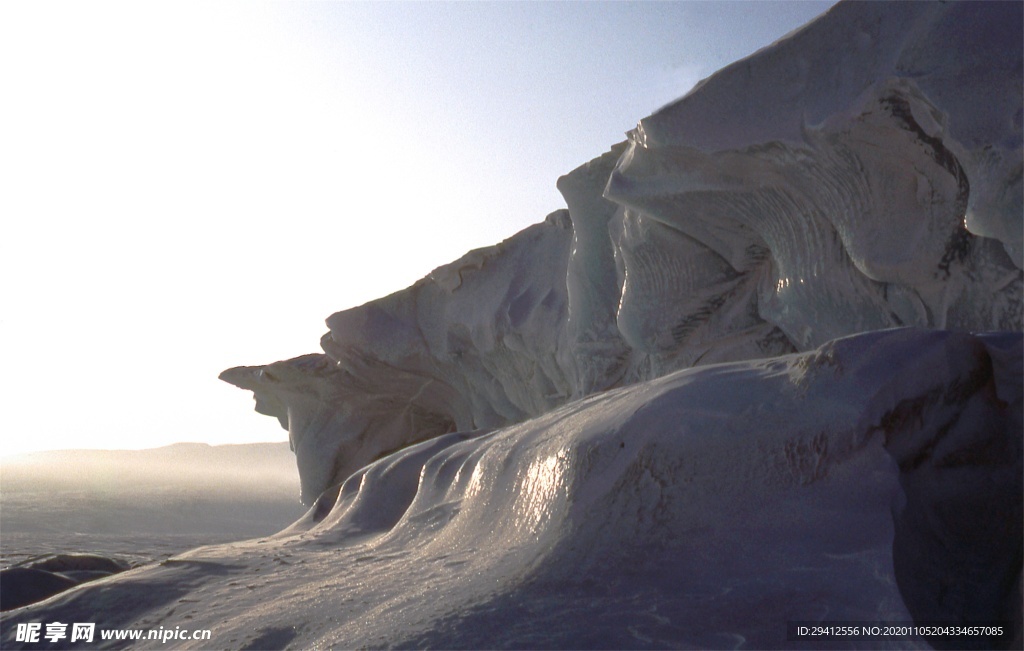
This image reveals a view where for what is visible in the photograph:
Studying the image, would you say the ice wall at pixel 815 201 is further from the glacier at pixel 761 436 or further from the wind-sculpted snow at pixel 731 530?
the wind-sculpted snow at pixel 731 530

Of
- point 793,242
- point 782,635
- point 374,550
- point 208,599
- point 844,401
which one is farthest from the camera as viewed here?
point 793,242

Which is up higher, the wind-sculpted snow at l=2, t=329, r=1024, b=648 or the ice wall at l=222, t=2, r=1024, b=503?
the ice wall at l=222, t=2, r=1024, b=503

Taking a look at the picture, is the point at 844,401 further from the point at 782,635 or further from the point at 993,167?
the point at 993,167

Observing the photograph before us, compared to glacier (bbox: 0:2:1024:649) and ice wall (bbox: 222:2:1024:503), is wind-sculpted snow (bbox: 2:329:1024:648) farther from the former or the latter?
ice wall (bbox: 222:2:1024:503)

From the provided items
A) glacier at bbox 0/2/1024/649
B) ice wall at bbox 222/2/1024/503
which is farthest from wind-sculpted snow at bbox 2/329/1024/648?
ice wall at bbox 222/2/1024/503

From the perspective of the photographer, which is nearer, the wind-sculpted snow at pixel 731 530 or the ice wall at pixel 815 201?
the wind-sculpted snow at pixel 731 530

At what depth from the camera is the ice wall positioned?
3043mm

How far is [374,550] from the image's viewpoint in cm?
284

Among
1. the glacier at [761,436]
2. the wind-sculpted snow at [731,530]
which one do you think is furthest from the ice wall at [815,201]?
the wind-sculpted snow at [731,530]

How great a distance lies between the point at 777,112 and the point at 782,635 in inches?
107

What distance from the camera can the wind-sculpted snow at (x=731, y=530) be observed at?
169 centimetres

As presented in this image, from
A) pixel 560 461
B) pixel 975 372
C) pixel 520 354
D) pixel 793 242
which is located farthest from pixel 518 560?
pixel 520 354

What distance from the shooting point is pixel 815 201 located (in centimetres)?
391

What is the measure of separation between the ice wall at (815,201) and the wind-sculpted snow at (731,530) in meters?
1.17
